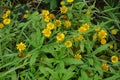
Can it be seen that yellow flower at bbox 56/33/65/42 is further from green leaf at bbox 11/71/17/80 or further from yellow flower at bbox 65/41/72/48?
green leaf at bbox 11/71/17/80

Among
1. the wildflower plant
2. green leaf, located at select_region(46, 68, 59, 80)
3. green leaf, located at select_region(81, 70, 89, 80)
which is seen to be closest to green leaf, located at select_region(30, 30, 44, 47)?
the wildflower plant

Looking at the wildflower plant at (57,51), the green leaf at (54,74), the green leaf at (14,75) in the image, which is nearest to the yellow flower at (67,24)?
the wildflower plant at (57,51)

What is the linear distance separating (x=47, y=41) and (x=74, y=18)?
0.36m

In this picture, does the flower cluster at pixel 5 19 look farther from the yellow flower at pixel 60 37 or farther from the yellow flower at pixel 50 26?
the yellow flower at pixel 60 37

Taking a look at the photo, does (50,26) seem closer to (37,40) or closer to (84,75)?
(37,40)

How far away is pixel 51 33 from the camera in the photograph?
233 centimetres

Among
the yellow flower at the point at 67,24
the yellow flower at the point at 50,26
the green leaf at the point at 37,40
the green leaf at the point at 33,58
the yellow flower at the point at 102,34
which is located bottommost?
the green leaf at the point at 33,58

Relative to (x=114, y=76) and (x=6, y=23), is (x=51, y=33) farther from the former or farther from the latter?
(x=114, y=76)

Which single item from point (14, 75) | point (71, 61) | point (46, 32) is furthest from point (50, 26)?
point (14, 75)

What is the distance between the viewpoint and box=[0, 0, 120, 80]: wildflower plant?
212 cm

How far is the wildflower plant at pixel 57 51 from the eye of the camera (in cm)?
212

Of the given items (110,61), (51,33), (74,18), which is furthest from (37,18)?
(110,61)

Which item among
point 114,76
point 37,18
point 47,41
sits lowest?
point 114,76

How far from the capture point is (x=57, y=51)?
218cm
